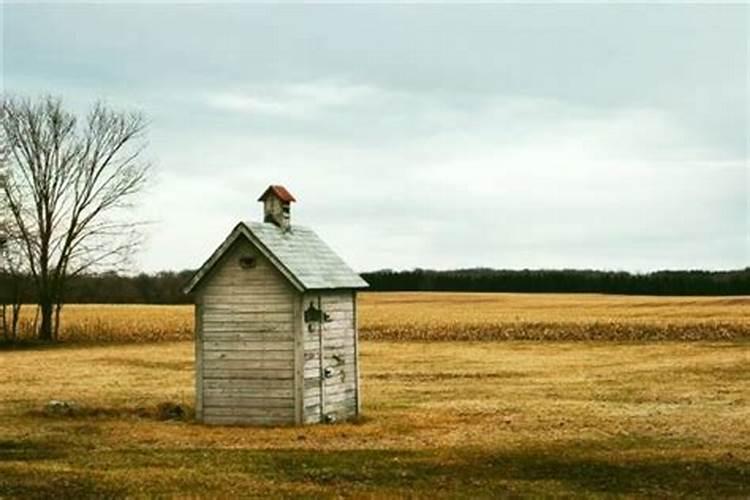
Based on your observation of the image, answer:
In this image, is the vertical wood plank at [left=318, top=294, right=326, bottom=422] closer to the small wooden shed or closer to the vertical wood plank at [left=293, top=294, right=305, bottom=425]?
the small wooden shed

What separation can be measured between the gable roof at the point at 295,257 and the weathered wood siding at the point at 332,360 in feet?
1.33

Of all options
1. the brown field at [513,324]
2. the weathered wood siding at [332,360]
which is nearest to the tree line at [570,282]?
the brown field at [513,324]

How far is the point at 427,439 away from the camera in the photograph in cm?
2631

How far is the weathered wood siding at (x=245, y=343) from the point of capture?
28.9m

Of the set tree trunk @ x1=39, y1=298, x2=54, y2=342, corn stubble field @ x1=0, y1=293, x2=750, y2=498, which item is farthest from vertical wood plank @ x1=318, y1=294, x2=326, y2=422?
tree trunk @ x1=39, y1=298, x2=54, y2=342

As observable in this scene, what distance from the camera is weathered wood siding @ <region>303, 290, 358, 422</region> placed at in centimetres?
2908

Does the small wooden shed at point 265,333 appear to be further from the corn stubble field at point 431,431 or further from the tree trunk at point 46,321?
the tree trunk at point 46,321

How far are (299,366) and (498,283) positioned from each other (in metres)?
140

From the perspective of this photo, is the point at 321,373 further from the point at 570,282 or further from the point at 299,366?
the point at 570,282

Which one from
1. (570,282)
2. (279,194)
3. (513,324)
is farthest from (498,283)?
(279,194)

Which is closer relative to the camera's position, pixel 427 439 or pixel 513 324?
Result: pixel 427 439

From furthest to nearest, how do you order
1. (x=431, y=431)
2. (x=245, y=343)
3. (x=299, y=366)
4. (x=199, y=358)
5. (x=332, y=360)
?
(x=332, y=360) < (x=199, y=358) < (x=245, y=343) < (x=299, y=366) < (x=431, y=431)

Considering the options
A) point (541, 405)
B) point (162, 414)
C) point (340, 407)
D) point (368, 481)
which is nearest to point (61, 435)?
point (162, 414)

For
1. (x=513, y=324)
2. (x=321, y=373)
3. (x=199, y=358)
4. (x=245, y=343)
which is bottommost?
(x=321, y=373)
